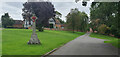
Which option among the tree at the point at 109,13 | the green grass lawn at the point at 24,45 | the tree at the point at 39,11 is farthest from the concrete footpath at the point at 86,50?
the tree at the point at 39,11

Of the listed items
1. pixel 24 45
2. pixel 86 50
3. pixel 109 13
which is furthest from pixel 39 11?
pixel 86 50

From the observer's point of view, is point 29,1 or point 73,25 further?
point 73,25

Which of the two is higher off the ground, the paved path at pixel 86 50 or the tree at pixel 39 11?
the tree at pixel 39 11

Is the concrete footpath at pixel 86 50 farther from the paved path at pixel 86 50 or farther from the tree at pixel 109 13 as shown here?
the tree at pixel 109 13

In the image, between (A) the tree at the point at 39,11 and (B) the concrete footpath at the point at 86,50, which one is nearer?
Answer: (B) the concrete footpath at the point at 86,50

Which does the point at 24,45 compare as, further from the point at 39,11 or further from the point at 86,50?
the point at 39,11

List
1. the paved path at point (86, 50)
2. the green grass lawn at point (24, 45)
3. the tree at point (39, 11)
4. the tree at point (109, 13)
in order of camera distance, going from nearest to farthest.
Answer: the green grass lawn at point (24, 45) → the paved path at point (86, 50) → the tree at point (109, 13) → the tree at point (39, 11)

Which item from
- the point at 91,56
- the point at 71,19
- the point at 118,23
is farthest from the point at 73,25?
the point at 91,56

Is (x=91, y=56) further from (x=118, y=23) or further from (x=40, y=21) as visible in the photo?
(x=40, y=21)

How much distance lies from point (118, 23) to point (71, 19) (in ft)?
121

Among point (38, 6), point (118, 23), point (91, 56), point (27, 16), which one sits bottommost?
point (91, 56)

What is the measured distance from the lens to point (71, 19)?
169 ft

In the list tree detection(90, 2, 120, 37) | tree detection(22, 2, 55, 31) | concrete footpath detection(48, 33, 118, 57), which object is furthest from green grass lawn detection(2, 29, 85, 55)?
tree detection(22, 2, 55, 31)

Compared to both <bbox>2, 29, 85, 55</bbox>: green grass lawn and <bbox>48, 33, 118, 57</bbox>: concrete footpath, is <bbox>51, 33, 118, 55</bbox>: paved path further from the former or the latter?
<bbox>2, 29, 85, 55</bbox>: green grass lawn
